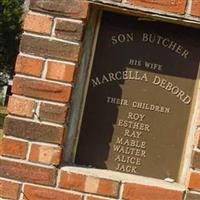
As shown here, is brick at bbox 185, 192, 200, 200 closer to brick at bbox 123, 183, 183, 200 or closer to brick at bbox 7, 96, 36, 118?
brick at bbox 123, 183, 183, 200

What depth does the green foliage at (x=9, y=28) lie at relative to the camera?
31000mm

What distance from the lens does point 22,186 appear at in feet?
11.5

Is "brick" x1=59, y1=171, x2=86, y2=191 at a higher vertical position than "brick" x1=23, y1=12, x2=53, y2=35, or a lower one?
lower

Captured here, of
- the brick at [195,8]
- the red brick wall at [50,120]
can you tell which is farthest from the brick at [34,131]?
the brick at [195,8]

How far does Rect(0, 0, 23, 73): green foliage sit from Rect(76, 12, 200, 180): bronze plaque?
2776 cm

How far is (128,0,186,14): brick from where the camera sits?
3.45m

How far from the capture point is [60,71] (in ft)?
11.4

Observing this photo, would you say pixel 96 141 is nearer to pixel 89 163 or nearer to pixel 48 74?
pixel 89 163

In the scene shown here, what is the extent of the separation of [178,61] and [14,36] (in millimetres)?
28472

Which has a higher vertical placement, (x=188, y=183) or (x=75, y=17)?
(x=75, y=17)

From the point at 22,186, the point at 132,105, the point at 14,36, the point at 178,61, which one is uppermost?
the point at 14,36

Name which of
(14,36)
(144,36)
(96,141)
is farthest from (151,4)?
(14,36)

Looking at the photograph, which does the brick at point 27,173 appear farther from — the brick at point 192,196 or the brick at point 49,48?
the brick at point 192,196

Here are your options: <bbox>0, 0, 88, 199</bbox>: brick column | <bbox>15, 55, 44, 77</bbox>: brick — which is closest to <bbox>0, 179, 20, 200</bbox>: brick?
<bbox>0, 0, 88, 199</bbox>: brick column
